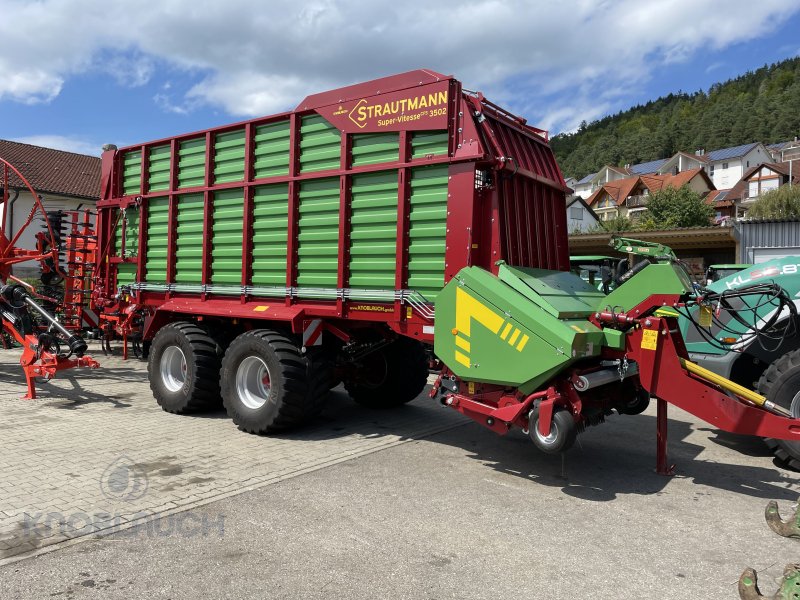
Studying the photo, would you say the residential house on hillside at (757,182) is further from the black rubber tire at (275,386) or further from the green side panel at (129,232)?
the black rubber tire at (275,386)

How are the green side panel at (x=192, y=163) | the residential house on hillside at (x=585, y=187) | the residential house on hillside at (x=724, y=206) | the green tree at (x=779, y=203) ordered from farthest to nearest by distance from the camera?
the residential house on hillside at (x=585, y=187) → the residential house on hillside at (x=724, y=206) → the green tree at (x=779, y=203) → the green side panel at (x=192, y=163)

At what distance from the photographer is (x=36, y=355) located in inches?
307

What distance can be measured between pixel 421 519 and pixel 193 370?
147 inches

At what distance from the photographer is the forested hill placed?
313ft

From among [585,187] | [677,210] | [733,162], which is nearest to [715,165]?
[733,162]

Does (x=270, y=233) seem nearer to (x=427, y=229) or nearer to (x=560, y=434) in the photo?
(x=427, y=229)

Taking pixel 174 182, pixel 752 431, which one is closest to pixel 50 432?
pixel 174 182

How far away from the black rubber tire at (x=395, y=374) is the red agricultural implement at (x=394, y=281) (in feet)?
0.08

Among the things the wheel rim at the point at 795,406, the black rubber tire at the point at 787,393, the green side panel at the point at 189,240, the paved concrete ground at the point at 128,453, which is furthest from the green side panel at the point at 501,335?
the green side panel at the point at 189,240

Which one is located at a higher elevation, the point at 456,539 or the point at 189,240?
the point at 189,240

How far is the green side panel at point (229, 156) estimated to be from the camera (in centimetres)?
684

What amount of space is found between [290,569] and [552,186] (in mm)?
4546

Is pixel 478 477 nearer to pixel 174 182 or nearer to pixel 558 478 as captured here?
pixel 558 478

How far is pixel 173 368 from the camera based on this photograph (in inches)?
290
